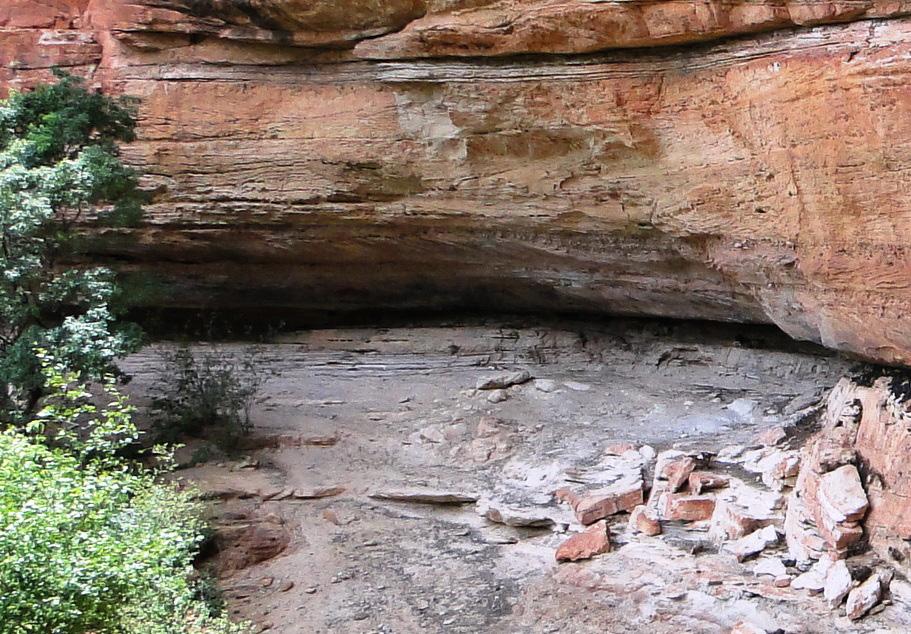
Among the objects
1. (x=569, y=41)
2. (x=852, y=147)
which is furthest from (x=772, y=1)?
(x=569, y=41)

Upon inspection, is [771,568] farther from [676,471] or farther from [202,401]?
Result: [202,401]

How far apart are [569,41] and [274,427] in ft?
17.1

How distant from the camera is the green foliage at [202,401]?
8141 mm

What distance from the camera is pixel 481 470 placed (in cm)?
768

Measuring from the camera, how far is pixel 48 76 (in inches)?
350

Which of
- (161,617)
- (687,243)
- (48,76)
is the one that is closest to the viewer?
(161,617)

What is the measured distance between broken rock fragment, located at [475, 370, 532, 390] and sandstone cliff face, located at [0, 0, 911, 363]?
131cm

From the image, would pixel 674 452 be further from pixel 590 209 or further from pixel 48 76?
pixel 48 76

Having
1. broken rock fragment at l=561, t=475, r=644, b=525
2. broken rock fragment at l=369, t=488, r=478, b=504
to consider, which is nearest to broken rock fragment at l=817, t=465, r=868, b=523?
broken rock fragment at l=561, t=475, r=644, b=525

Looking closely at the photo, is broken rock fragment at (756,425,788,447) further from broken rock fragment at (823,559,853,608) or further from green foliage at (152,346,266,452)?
green foliage at (152,346,266,452)

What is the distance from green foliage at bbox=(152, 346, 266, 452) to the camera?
814 centimetres

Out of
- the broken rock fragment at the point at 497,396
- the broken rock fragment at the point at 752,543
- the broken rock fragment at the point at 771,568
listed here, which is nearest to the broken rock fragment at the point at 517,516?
the broken rock fragment at the point at 752,543

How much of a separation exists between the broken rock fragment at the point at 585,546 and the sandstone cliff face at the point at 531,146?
2706 mm

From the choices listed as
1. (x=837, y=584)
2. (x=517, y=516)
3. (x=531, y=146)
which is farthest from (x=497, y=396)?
(x=837, y=584)
